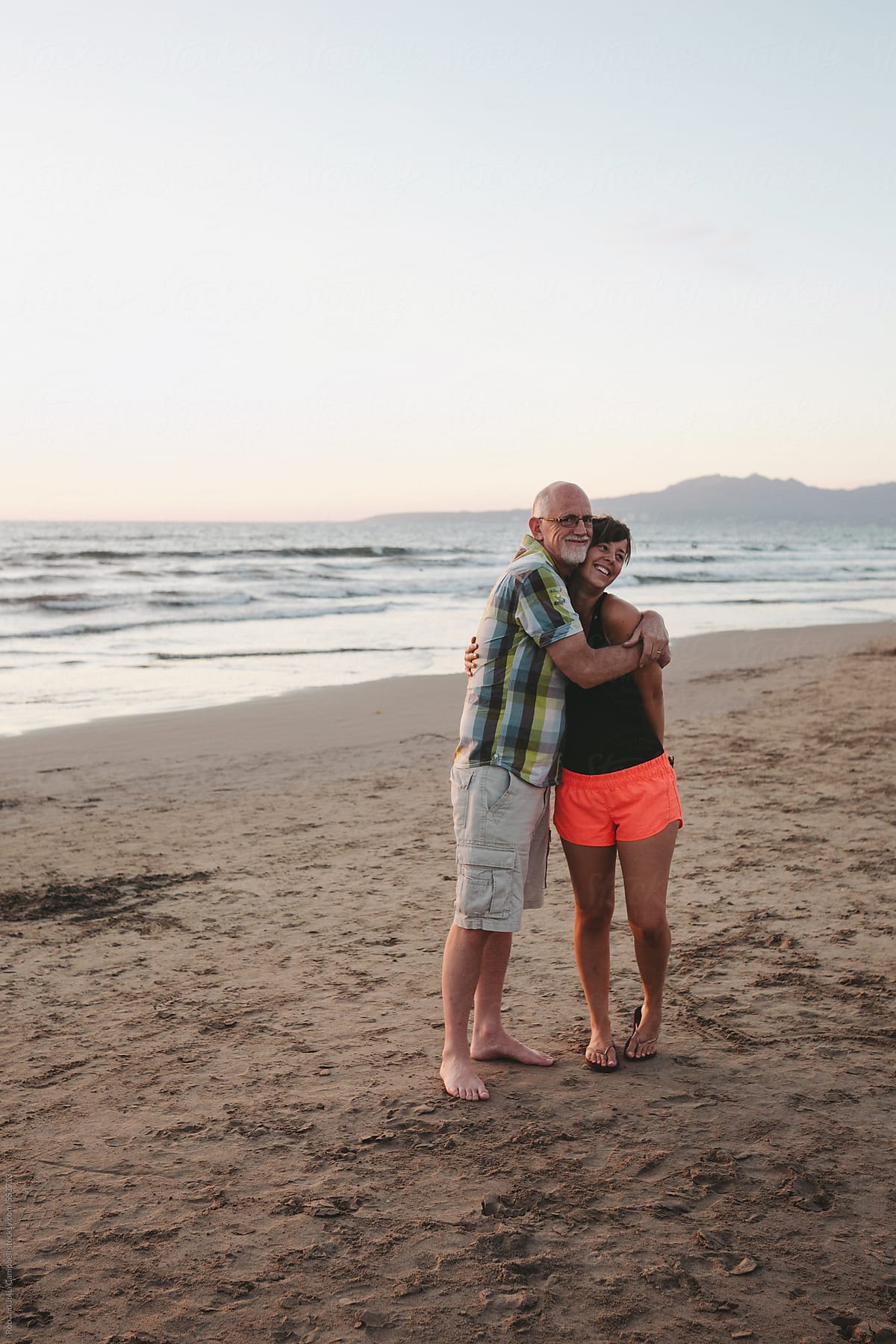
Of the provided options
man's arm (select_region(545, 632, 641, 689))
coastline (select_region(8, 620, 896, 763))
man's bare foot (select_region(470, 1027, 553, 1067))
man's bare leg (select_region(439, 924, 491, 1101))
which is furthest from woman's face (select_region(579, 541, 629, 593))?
coastline (select_region(8, 620, 896, 763))

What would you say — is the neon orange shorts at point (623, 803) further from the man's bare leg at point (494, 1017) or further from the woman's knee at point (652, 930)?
the man's bare leg at point (494, 1017)

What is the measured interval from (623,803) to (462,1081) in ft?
3.25

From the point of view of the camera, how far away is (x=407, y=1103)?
3.05 m

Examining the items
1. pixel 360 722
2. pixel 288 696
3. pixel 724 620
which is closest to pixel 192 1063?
pixel 360 722

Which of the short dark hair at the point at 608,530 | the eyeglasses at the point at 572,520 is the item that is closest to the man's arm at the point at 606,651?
the short dark hair at the point at 608,530

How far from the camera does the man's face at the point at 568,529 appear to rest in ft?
10.0

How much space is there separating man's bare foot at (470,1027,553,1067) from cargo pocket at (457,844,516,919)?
0.53 meters

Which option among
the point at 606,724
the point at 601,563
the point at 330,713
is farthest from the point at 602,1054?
the point at 330,713

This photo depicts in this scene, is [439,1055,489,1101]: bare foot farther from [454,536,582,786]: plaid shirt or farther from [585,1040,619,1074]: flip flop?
[454,536,582,786]: plaid shirt

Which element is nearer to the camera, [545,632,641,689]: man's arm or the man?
[545,632,641,689]: man's arm

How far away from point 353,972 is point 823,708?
22.8 feet

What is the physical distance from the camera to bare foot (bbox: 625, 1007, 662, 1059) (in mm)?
3305

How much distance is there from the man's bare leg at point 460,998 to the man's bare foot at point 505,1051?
0.13 metres

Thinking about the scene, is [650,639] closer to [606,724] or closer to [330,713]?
[606,724]
